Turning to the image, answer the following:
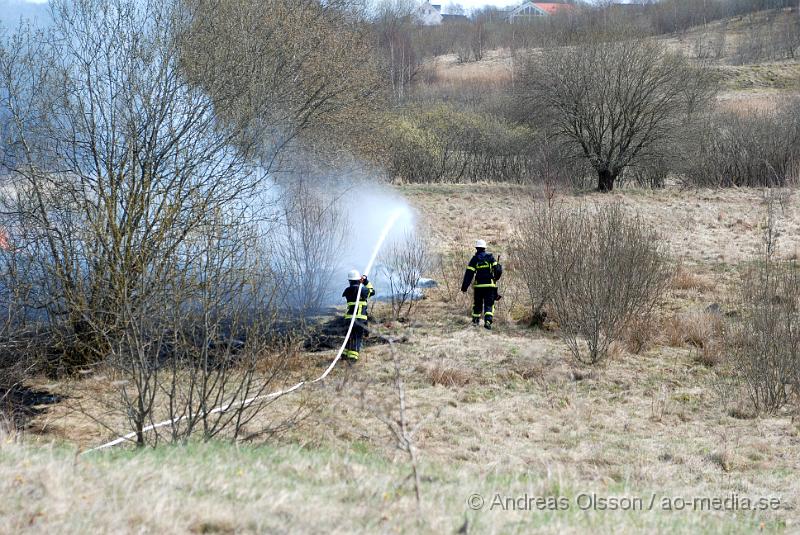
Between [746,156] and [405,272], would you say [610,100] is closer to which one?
[746,156]

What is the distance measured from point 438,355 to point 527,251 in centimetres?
312

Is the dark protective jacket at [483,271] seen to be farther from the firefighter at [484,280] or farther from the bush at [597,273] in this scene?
the bush at [597,273]

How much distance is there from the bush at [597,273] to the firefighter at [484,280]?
3.18 feet

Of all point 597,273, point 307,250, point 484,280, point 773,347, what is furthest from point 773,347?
point 307,250

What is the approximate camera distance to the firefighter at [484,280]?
14.9 m

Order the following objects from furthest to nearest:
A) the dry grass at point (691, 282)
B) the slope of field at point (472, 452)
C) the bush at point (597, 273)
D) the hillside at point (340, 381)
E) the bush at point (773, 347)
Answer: the dry grass at point (691, 282), the bush at point (597, 273), the bush at point (773, 347), the hillside at point (340, 381), the slope of field at point (472, 452)

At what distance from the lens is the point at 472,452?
9.05m

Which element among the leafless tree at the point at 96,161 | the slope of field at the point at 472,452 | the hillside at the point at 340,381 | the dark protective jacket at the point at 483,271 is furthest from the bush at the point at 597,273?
the leafless tree at the point at 96,161

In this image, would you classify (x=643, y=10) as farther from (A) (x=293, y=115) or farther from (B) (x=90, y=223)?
(B) (x=90, y=223)

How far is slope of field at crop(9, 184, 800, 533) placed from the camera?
4578 millimetres

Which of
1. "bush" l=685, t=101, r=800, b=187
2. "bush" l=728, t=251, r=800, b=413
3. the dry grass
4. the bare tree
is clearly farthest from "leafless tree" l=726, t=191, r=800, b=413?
"bush" l=685, t=101, r=800, b=187

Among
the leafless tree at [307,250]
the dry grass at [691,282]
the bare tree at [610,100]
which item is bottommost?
the dry grass at [691,282]

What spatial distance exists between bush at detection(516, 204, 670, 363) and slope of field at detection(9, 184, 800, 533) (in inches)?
17.2

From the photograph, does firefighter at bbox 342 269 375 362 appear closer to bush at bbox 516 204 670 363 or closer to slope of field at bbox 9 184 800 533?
slope of field at bbox 9 184 800 533
